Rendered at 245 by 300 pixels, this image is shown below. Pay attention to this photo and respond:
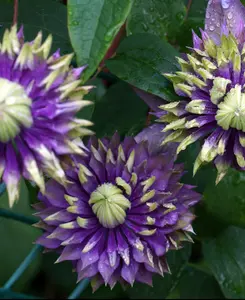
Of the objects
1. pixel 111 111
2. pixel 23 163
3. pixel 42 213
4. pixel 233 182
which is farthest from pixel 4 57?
pixel 111 111

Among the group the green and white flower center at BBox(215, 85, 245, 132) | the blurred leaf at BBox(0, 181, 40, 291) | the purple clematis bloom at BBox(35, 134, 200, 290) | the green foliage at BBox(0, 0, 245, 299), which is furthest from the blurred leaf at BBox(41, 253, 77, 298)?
the green and white flower center at BBox(215, 85, 245, 132)

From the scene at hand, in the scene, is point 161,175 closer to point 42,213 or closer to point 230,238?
point 42,213

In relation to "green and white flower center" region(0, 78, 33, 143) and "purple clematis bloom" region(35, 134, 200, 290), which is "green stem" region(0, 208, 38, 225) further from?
"green and white flower center" region(0, 78, 33, 143)

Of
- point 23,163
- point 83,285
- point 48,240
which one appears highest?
point 23,163

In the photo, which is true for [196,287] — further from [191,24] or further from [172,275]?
[191,24]

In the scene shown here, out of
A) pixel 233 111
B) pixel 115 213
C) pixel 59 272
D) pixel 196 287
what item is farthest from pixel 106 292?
pixel 233 111

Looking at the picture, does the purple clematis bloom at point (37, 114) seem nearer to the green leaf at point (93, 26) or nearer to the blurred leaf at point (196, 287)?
the green leaf at point (93, 26)
